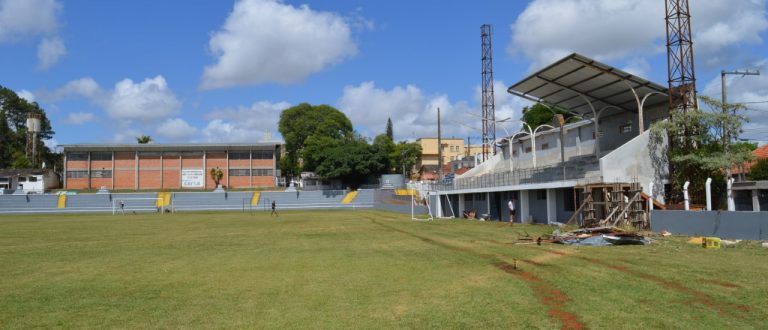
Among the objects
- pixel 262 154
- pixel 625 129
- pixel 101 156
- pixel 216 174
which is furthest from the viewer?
pixel 262 154

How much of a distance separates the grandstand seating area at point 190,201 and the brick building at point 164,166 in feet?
36.4

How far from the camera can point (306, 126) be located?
96.9 meters

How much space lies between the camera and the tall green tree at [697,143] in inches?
1125

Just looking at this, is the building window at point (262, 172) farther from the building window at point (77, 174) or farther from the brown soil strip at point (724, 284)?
the brown soil strip at point (724, 284)

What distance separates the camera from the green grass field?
8.64m

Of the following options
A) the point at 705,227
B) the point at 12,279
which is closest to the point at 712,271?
the point at 705,227

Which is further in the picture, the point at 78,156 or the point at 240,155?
the point at 240,155

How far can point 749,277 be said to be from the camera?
11977 mm

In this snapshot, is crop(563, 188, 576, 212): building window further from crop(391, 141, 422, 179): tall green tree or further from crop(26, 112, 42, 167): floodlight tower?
crop(26, 112, 42, 167): floodlight tower

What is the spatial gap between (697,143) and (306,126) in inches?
2891

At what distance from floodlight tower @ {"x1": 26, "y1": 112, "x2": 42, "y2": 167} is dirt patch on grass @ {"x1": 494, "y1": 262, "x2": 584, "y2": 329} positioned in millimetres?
100867

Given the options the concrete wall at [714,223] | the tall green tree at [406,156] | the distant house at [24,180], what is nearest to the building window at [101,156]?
the distant house at [24,180]

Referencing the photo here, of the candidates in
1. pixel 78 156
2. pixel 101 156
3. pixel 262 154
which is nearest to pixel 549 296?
pixel 262 154

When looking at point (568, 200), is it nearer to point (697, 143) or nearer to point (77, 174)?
point (697, 143)
